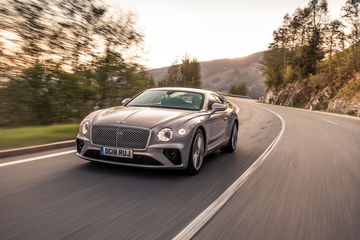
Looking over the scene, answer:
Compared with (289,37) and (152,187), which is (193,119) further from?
(289,37)

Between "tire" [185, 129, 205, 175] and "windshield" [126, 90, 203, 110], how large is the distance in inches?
30.5

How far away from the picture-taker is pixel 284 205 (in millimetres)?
4738

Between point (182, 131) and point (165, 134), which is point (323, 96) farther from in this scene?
point (165, 134)

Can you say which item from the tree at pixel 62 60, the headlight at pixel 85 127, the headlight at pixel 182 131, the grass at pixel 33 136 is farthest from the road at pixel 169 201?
the tree at pixel 62 60

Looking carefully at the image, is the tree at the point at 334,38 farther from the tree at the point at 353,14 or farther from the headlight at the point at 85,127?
the headlight at the point at 85,127

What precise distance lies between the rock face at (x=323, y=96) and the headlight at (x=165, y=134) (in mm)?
34827

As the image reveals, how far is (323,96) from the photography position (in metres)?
54.3

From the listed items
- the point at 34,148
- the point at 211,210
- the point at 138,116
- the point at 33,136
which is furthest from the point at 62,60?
the point at 211,210

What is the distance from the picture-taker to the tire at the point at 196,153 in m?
6.01

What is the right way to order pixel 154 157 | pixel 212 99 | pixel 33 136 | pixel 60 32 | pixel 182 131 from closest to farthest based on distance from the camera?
1. pixel 154 157
2. pixel 182 131
3. pixel 212 99
4. pixel 33 136
5. pixel 60 32

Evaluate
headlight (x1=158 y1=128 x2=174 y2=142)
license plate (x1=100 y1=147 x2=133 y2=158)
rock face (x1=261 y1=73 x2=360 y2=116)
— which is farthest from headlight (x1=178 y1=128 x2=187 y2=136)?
rock face (x1=261 y1=73 x2=360 y2=116)

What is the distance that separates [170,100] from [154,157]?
1924 mm

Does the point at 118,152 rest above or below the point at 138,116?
below

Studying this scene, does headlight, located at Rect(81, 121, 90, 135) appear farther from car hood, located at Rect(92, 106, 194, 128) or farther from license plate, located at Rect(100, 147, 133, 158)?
license plate, located at Rect(100, 147, 133, 158)
